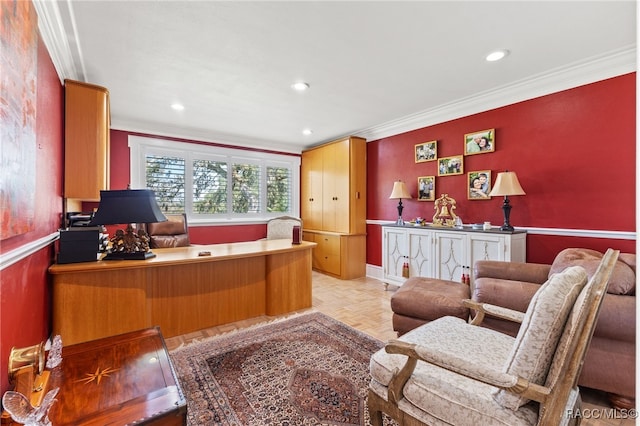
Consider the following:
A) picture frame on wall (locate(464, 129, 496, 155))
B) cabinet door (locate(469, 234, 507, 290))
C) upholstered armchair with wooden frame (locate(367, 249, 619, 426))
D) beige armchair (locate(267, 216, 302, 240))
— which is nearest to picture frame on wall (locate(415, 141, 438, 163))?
picture frame on wall (locate(464, 129, 496, 155))

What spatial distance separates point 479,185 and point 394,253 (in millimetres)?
1369

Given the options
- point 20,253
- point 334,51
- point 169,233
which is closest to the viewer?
point 20,253

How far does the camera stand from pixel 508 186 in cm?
282

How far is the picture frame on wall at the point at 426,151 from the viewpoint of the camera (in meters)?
3.80

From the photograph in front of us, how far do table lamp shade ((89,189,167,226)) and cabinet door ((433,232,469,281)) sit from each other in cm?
298

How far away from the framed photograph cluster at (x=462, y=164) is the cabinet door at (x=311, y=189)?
1.89 metres

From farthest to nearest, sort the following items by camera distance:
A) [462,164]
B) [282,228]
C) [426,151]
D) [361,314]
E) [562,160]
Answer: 1. [282,228]
2. [426,151]
3. [462,164]
4. [361,314]
5. [562,160]

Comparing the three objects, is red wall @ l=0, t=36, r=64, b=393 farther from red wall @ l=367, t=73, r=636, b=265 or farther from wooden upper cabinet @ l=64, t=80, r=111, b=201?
red wall @ l=367, t=73, r=636, b=265

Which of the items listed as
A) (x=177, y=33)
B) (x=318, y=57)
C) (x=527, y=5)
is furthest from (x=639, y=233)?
(x=177, y=33)

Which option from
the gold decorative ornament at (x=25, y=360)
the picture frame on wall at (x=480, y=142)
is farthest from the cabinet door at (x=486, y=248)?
the gold decorative ornament at (x=25, y=360)

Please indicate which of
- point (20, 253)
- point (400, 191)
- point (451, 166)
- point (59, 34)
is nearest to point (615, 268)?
point (451, 166)

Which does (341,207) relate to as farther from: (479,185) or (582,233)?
(582,233)

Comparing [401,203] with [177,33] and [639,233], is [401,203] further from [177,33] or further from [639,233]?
[639,233]

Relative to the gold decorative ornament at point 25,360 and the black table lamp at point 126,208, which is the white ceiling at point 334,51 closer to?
the black table lamp at point 126,208
